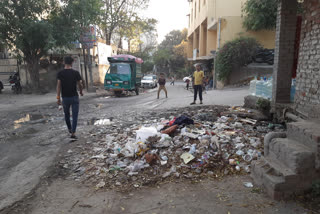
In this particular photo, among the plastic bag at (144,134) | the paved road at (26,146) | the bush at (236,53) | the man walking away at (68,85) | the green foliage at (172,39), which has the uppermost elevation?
the green foliage at (172,39)

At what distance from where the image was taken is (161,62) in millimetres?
49312

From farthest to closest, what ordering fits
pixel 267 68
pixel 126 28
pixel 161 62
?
pixel 161 62 < pixel 126 28 < pixel 267 68

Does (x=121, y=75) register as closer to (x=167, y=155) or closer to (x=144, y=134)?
(x=144, y=134)

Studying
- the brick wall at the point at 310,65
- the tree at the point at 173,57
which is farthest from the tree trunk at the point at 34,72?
the tree at the point at 173,57

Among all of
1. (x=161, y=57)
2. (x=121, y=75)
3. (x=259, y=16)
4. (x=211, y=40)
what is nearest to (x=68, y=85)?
(x=121, y=75)

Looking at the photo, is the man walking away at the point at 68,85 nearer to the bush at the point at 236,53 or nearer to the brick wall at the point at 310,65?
the brick wall at the point at 310,65

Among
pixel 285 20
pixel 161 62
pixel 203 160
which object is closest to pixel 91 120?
pixel 203 160

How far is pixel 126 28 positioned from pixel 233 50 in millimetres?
15382

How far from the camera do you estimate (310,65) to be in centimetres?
457

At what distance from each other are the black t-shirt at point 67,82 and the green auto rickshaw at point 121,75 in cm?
983

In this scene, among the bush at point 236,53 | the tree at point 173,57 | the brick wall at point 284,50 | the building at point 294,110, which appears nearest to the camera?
the building at point 294,110

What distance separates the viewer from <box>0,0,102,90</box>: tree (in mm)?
12430

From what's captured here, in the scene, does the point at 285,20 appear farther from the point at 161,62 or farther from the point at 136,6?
the point at 161,62

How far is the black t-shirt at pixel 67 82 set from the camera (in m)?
4.95
